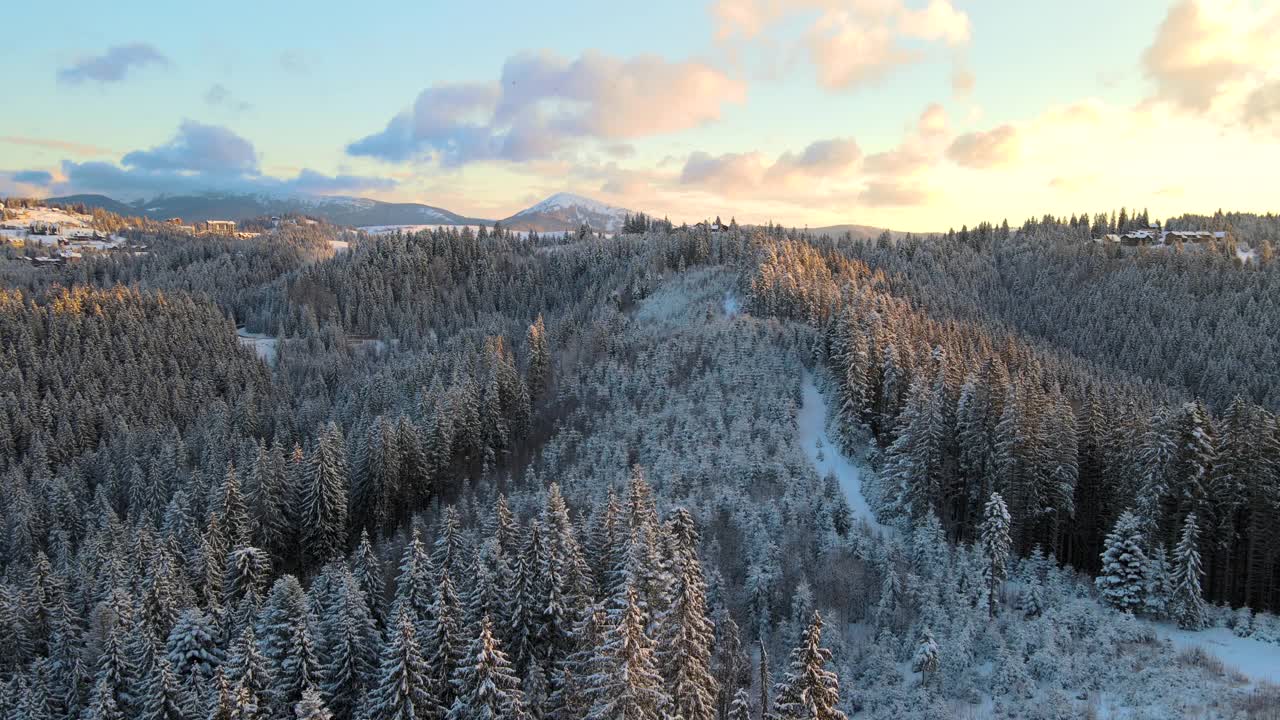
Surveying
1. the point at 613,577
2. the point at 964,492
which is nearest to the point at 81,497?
the point at 613,577

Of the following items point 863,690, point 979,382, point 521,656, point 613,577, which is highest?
point 979,382

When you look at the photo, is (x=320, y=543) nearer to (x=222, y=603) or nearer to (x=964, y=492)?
(x=222, y=603)

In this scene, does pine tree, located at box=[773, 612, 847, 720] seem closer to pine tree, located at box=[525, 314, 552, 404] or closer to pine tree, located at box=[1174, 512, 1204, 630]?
pine tree, located at box=[1174, 512, 1204, 630]

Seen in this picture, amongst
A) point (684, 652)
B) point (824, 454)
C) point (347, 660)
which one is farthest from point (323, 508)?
point (824, 454)

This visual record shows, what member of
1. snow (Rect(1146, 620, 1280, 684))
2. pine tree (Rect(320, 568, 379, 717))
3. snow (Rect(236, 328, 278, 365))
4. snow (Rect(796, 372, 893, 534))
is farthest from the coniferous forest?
snow (Rect(236, 328, 278, 365))

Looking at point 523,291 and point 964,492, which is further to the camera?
point 523,291
